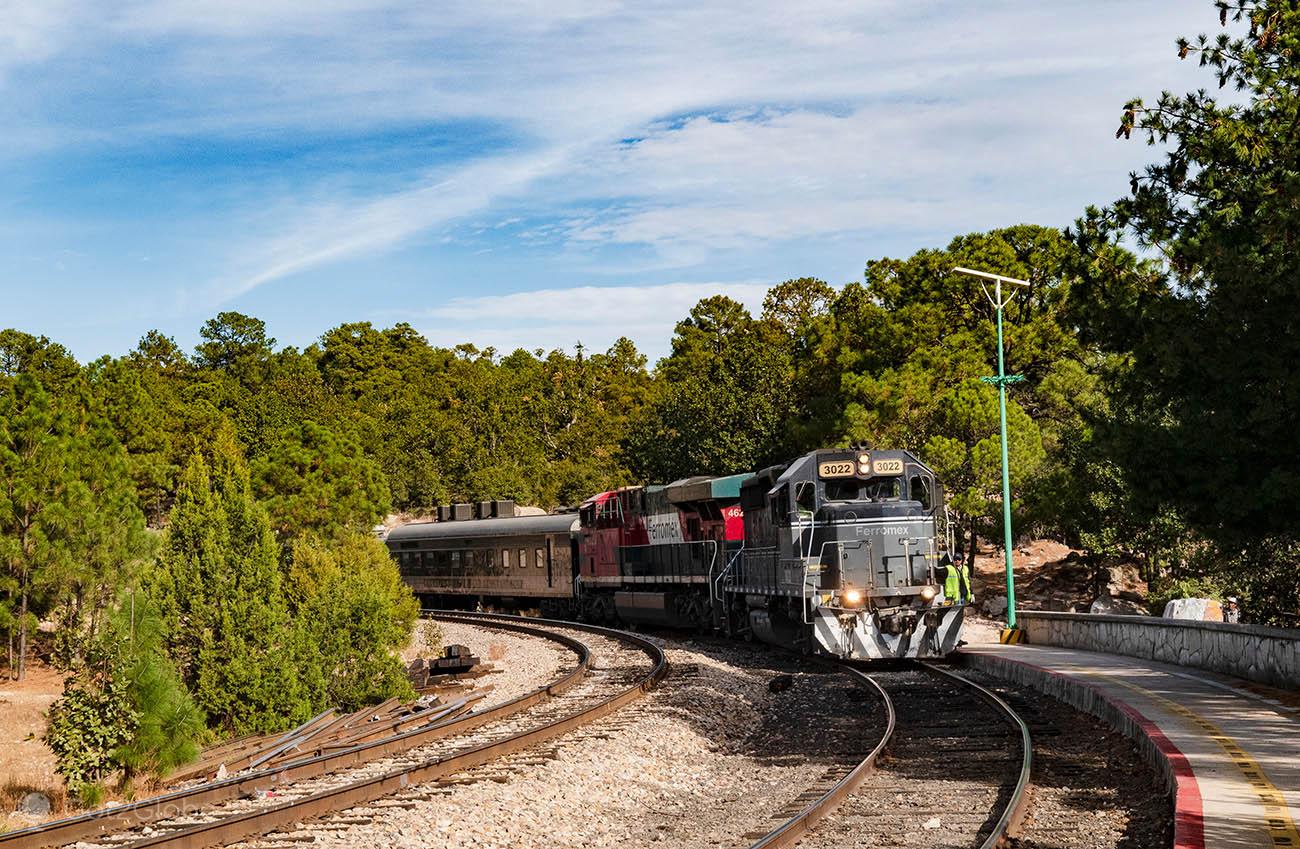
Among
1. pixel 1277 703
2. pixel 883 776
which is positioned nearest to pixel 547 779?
pixel 883 776

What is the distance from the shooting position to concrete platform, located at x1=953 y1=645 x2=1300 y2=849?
8516 mm

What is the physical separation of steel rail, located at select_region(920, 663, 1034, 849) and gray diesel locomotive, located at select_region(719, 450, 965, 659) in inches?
130

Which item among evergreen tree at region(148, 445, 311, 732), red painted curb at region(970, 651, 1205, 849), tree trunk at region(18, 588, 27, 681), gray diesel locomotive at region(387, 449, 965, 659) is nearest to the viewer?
red painted curb at region(970, 651, 1205, 849)

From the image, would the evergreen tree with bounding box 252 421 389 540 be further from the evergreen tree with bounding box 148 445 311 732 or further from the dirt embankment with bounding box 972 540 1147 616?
the dirt embankment with bounding box 972 540 1147 616

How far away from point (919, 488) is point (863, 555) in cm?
183

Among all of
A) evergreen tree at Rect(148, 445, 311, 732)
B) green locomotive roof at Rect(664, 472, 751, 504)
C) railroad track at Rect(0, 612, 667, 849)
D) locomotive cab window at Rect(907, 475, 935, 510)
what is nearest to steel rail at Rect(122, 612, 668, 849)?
railroad track at Rect(0, 612, 667, 849)

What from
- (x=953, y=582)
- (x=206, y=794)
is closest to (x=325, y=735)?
(x=206, y=794)

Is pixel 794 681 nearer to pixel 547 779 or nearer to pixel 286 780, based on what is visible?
pixel 547 779

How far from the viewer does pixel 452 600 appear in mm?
49562

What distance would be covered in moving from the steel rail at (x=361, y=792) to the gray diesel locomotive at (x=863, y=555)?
191 inches

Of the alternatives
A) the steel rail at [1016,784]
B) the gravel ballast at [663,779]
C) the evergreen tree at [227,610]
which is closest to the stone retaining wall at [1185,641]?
the steel rail at [1016,784]

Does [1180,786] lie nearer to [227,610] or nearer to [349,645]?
[227,610]

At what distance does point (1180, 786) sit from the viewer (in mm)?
9656

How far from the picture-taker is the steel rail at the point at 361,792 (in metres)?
9.36
